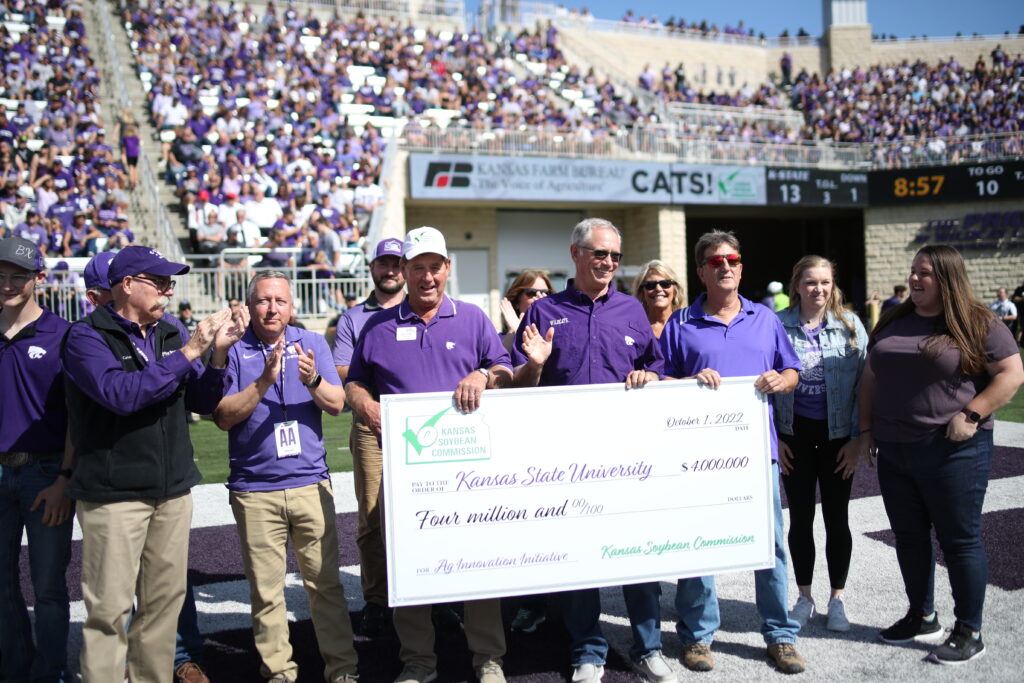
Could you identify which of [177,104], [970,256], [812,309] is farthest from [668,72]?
[812,309]

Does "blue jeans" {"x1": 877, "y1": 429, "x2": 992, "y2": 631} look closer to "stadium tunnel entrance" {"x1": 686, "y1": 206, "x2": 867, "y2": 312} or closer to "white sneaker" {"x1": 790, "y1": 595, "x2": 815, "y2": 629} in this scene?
"white sneaker" {"x1": 790, "y1": 595, "x2": 815, "y2": 629}

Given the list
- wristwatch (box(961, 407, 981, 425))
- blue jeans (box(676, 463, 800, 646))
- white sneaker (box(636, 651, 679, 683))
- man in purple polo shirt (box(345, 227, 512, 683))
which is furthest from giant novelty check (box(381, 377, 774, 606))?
wristwatch (box(961, 407, 981, 425))

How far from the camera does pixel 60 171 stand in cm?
1599

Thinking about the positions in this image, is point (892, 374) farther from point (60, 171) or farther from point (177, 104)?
point (177, 104)

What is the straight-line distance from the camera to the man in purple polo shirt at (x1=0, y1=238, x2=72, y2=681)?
360 centimetres

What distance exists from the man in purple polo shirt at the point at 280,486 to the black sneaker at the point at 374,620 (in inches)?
24.3

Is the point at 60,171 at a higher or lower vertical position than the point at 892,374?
higher

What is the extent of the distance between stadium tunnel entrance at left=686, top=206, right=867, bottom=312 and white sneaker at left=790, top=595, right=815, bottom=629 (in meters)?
26.8

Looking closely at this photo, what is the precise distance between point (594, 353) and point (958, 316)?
1.81m

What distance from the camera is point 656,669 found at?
3.72 meters

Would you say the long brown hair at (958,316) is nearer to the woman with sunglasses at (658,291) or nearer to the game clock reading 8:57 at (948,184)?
the woman with sunglasses at (658,291)

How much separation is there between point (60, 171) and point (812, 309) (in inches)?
630

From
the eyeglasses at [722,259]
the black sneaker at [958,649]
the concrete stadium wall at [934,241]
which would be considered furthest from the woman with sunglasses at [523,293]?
the concrete stadium wall at [934,241]

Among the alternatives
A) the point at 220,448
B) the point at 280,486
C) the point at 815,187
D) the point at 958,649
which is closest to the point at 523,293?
the point at 280,486
